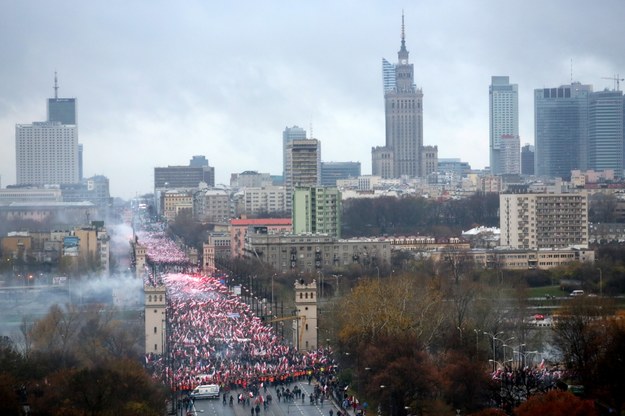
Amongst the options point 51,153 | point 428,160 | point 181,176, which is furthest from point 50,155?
point 428,160

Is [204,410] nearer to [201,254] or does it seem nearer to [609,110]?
[201,254]

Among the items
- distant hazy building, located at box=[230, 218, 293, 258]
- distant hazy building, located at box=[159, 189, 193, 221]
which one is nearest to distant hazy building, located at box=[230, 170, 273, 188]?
distant hazy building, located at box=[159, 189, 193, 221]

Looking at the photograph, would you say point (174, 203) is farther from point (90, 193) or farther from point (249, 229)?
point (249, 229)

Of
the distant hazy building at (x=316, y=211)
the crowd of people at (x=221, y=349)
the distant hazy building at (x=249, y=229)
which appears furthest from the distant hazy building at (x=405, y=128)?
the crowd of people at (x=221, y=349)

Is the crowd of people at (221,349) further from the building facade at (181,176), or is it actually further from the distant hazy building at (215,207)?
the building facade at (181,176)

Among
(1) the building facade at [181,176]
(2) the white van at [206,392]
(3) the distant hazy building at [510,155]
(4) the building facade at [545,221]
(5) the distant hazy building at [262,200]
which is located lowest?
(2) the white van at [206,392]

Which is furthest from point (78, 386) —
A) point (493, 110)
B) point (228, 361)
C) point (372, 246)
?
point (493, 110)

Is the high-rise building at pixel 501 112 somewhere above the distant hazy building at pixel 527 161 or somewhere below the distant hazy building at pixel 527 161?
above
